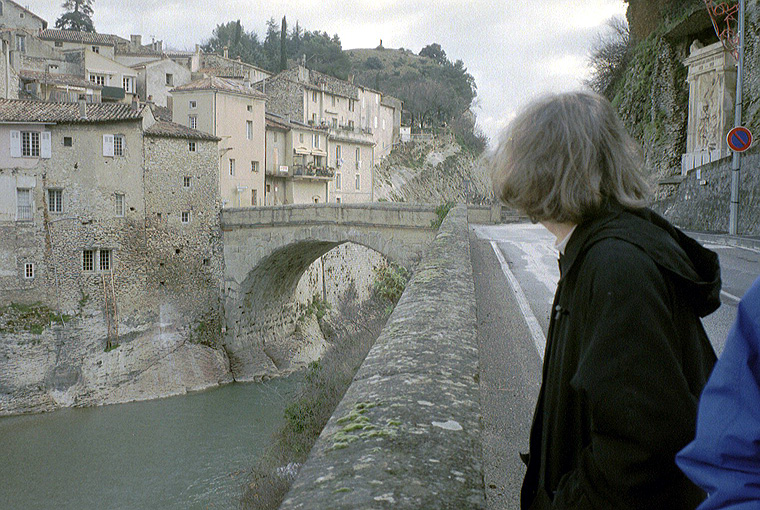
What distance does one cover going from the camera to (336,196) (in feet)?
151

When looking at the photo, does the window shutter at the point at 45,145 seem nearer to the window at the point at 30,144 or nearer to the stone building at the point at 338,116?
the window at the point at 30,144

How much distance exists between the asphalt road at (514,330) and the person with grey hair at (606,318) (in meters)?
1.64

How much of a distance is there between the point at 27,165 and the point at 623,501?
28683 millimetres

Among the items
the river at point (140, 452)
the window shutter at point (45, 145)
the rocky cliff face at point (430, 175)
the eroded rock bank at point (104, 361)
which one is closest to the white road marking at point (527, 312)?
the river at point (140, 452)

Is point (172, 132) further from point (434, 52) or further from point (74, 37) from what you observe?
point (434, 52)

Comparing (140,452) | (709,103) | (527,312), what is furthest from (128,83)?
(527,312)

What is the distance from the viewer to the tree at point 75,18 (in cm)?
6662

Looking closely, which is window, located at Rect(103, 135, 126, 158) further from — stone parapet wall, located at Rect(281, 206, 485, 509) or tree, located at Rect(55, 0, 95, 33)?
tree, located at Rect(55, 0, 95, 33)

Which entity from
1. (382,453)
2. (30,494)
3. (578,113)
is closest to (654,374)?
(578,113)

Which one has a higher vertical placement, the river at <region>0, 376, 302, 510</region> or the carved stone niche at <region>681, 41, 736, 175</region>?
the carved stone niche at <region>681, 41, 736, 175</region>

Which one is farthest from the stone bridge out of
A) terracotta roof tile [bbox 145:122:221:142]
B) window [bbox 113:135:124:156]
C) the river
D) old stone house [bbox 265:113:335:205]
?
old stone house [bbox 265:113:335:205]

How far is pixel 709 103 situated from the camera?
2341 cm

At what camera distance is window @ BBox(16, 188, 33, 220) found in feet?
85.5

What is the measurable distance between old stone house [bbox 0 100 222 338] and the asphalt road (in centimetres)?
1744
